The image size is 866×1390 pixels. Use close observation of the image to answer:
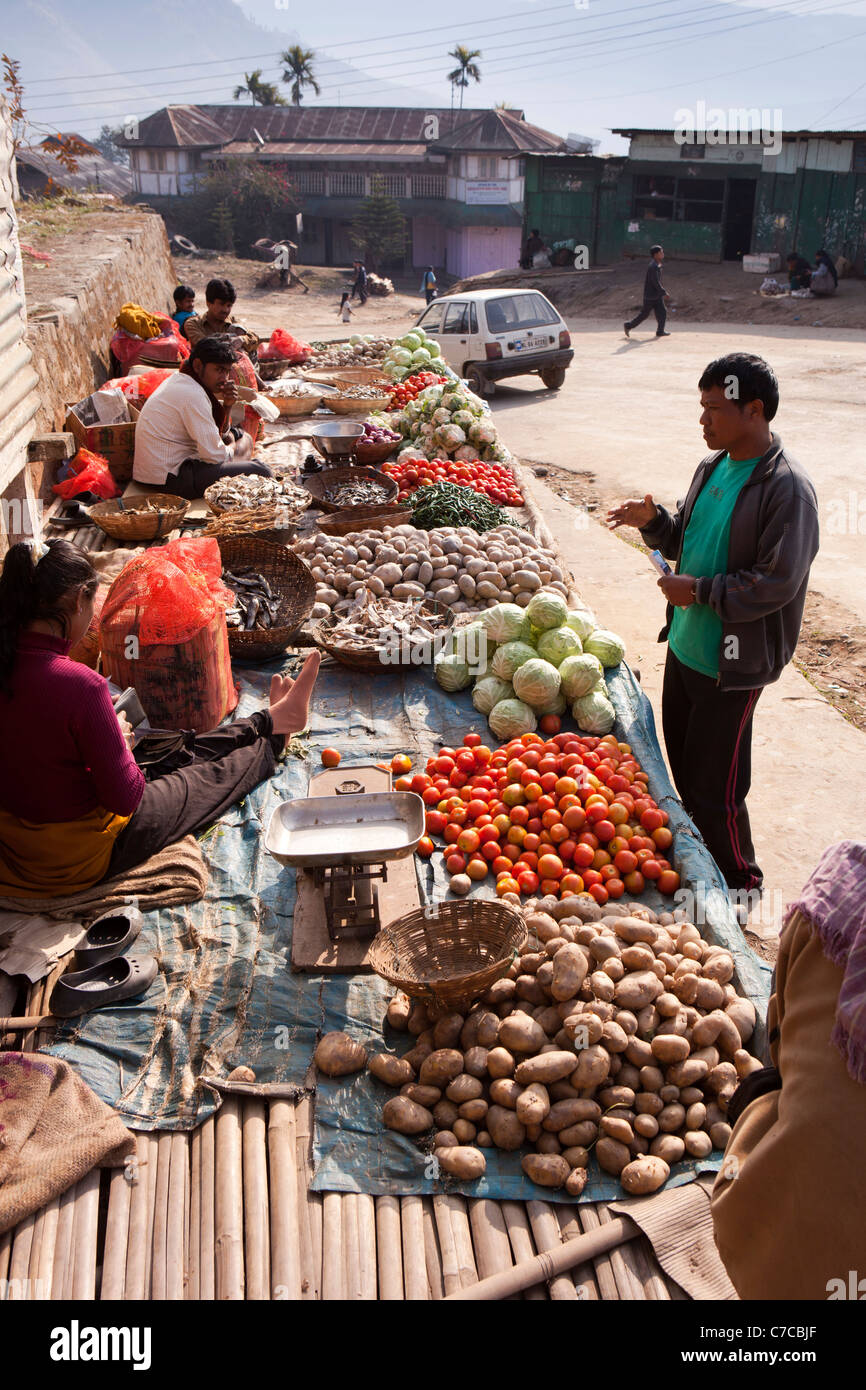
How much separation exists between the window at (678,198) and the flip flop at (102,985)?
27.8 metres

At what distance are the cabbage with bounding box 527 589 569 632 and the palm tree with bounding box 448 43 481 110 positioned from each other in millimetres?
56233

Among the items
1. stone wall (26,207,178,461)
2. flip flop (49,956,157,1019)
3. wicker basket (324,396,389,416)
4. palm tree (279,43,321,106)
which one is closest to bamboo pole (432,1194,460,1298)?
flip flop (49,956,157,1019)

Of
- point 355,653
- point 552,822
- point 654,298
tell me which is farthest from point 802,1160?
point 654,298

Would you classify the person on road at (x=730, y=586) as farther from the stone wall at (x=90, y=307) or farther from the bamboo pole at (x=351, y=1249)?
the stone wall at (x=90, y=307)

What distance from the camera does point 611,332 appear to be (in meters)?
21.3

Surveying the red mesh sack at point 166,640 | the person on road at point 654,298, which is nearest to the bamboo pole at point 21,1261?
the red mesh sack at point 166,640

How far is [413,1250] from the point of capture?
245 centimetres

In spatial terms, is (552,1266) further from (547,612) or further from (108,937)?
(547,612)

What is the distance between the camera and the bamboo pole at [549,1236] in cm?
235

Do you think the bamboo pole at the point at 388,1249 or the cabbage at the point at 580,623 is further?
the cabbage at the point at 580,623

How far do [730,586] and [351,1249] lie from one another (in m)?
2.47
